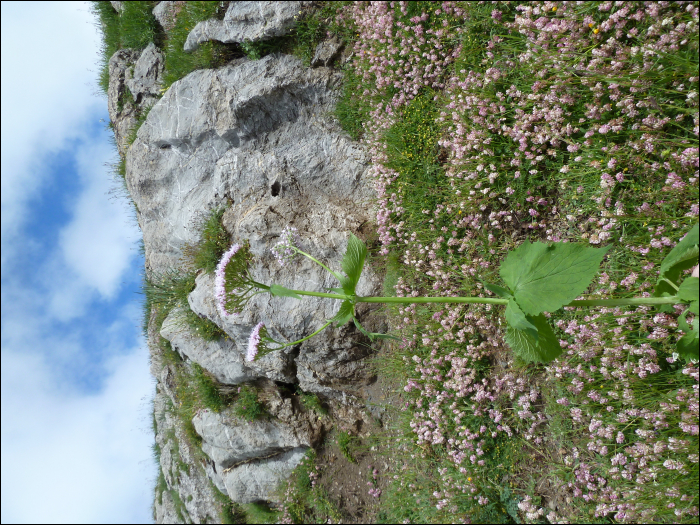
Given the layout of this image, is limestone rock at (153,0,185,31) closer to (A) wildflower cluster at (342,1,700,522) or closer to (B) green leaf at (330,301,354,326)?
(A) wildflower cluster at (342,1,700,522)

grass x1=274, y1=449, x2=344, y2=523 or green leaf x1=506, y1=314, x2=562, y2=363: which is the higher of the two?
green leaf x1=506, y1=314, x2=562, y2=363

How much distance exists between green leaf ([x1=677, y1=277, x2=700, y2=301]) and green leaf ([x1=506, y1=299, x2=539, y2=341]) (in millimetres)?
729

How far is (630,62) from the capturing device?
133 inches

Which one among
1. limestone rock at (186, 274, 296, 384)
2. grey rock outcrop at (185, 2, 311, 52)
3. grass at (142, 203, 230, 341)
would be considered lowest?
limestone rock at (186, 274, 296, 384)

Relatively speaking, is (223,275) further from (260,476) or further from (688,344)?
(260,476)

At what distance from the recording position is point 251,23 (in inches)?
278

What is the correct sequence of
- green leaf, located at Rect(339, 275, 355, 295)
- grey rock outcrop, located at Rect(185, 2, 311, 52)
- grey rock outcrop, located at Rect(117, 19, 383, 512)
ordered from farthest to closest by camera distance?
grey rock outcrop, located at Rect(185, 2, 311, 52), grey rock outcrop, located at Rect(117, 19, 383, 512), green leaf, located at Rect(339, 275, 355, 295)

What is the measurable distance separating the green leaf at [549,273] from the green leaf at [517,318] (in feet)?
0.12

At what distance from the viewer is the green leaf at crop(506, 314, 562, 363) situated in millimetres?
2453

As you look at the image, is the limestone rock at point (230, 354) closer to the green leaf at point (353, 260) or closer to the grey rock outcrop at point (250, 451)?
the grey rock outcrop at point (250, 451)

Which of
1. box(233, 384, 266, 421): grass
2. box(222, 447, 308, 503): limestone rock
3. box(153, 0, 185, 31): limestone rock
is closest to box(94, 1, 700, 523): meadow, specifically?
box(222, 447, 308, 503): limestone rock

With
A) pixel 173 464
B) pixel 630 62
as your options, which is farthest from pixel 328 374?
pixel 173 464

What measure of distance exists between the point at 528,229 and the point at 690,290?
2.32 metres

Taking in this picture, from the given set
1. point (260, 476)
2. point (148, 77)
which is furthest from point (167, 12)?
point (260, 476)
